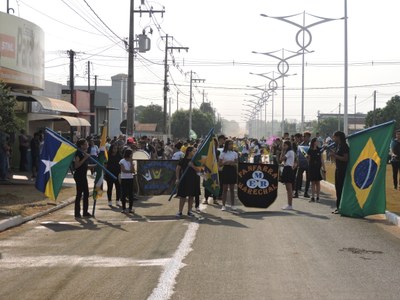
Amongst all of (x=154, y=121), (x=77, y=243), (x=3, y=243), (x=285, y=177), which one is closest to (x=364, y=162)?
(x=285, y=177)

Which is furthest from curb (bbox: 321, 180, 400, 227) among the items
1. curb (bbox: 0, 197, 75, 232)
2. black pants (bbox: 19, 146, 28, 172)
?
black pants (bbox: 19, 146, 28, 172)

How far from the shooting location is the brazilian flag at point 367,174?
44.3 ft

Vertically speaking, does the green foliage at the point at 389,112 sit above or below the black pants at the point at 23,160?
above

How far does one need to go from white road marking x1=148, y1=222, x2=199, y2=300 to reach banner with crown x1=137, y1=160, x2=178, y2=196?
6.21m

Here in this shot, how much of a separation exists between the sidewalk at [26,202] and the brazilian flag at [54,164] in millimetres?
777

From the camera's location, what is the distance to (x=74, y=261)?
8883 mm

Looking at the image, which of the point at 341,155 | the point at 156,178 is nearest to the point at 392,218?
the point at 341,155

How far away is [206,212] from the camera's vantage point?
14.8 m

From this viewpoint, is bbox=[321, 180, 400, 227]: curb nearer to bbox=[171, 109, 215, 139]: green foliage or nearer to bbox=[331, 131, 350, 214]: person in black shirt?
bbox=[331, 131, 350, 214]: person in black shirt

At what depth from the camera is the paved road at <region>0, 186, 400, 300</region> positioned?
7.11 m

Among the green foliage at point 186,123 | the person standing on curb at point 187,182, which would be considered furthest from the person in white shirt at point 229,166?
the green foliage at point 186,123

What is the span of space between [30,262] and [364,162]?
25.5 ft

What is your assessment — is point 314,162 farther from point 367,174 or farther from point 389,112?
point 389,112

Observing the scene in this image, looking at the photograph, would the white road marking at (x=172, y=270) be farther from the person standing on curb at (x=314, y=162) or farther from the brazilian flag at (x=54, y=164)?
the person standing on curb at (x=314, y=162)
